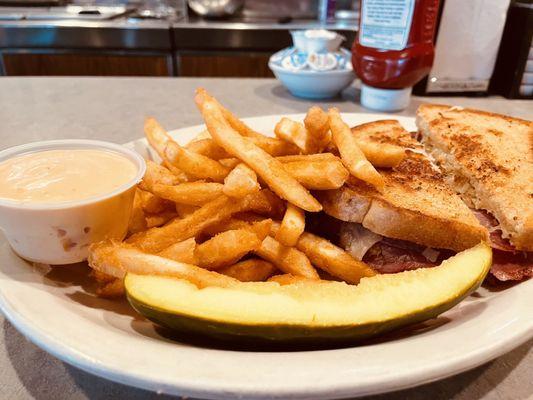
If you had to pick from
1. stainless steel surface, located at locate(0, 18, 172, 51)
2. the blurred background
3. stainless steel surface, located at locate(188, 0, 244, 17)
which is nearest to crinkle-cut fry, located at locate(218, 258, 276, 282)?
the blurred background

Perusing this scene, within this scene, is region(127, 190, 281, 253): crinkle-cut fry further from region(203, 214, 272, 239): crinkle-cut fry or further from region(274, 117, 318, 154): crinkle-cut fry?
region(274, 117, 318, 154): crinkle-cut fry

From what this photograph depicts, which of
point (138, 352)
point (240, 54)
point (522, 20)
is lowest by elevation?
point (240, 54)

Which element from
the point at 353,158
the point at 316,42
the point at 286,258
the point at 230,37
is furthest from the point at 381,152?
the point at 230,37

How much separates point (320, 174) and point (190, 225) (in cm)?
33

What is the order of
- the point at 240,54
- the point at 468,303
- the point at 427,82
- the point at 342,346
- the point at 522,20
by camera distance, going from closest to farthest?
the point at 342,346
the point at 468,303
the point at 522,20
the point at 427,82
the point at 240,54

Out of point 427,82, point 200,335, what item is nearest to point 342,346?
point 200,335

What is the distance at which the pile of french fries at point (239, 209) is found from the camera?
37.5 inches

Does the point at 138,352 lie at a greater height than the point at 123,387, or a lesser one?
greater

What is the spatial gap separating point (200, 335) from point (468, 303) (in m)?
0.61

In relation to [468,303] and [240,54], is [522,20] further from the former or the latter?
[240,54]

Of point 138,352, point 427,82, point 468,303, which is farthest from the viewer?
point 427,82

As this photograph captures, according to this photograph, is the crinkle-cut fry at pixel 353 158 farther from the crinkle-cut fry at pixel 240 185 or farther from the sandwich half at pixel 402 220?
the crinkle-cut fry at pixel 240 185

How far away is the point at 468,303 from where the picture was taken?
1.00 m

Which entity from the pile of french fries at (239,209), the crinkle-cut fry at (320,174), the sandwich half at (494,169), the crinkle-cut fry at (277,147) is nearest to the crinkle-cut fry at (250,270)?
the pile of french fries at (239,209)
